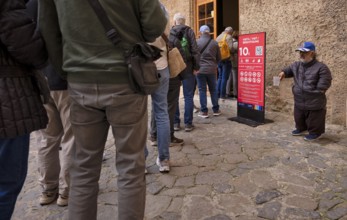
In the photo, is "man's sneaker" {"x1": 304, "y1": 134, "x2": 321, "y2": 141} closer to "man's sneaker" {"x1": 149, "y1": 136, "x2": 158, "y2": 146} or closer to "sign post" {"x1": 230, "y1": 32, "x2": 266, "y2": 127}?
"sign post" {"x1": 230, "y1": 32, "x2": 266, "y2": 127}

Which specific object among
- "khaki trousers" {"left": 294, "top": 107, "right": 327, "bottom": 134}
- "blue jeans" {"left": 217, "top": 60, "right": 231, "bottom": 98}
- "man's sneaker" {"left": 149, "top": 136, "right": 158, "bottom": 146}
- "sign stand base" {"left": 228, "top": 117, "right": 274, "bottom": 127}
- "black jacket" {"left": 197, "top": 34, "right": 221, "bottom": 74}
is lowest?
"sign stand base" {"left": 228, "top": 117, "right": 274, "bottom": 127}

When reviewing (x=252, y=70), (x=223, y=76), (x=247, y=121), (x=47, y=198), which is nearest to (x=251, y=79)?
(x=252, y=70)

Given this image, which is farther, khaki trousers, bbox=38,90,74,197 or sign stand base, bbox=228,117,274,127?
sign stand base, bbox=228,117,274,127

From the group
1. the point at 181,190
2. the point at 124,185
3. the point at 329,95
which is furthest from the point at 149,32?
the point at 329,95

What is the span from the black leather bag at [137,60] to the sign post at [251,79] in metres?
3.92

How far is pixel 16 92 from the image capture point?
163 centimetres

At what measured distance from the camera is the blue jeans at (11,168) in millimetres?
1648

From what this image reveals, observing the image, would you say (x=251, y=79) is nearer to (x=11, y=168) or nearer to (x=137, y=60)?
(x=137, y=60)

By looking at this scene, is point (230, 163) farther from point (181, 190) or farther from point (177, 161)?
point (181, 190)

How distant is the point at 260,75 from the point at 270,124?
33.2 inches

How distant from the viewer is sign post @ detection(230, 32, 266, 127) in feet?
17.9

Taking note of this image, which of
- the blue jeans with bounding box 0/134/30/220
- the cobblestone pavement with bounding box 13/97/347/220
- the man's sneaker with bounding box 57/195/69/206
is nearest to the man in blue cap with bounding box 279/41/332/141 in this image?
the cobblestone pavement with bounding box 13/97/347/220

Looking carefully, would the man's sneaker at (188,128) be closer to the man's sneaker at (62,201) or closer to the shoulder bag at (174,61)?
the shoulder bag at (174,61)

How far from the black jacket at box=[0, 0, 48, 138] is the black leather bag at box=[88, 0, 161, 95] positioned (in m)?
0.36
